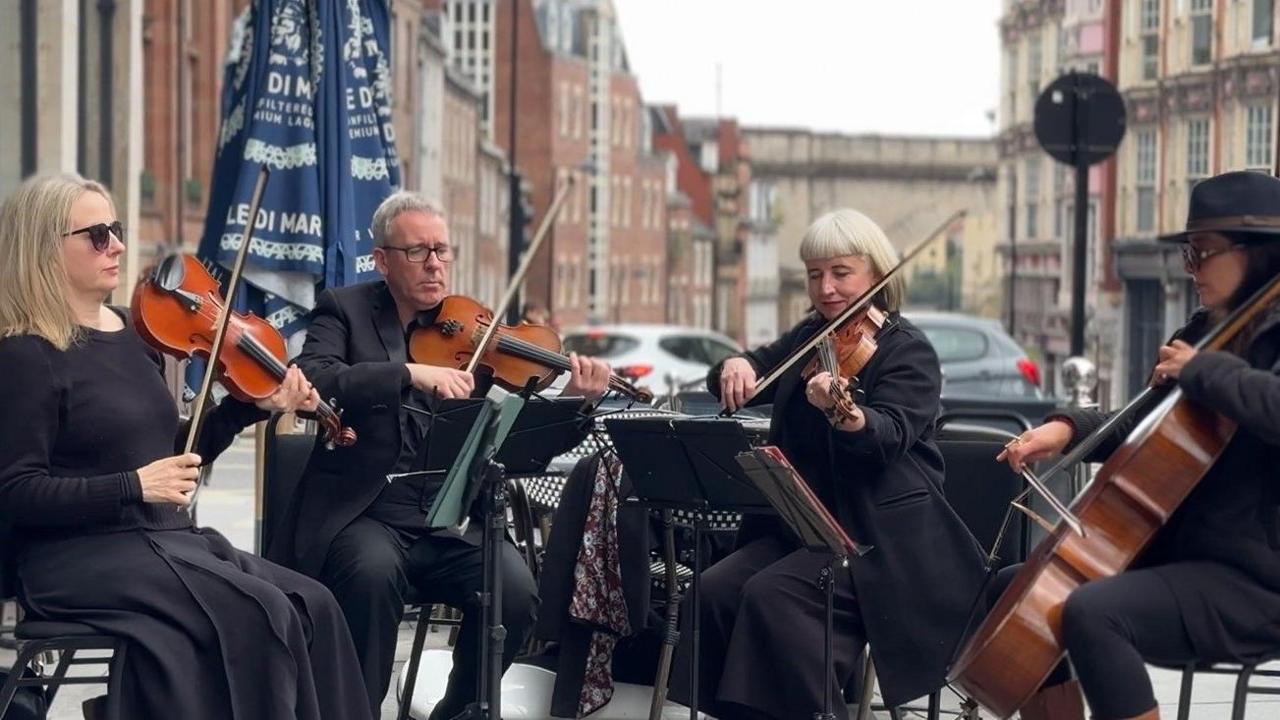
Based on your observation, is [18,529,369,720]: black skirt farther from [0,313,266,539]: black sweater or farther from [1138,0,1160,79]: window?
[1138,0,1160,79]: window

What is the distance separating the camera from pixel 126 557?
5.67 meters

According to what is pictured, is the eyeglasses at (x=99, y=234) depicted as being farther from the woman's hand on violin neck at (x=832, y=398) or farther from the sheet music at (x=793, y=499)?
the woman's hand on violin neck at (x=832, y=398)

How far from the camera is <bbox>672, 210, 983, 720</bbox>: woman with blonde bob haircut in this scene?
6.38m

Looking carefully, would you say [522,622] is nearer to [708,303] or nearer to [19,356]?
[19,356]

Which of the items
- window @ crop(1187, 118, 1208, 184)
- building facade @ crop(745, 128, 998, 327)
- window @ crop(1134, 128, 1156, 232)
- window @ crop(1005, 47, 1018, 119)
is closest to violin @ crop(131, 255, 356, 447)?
window @ crop(1187, 118, 1208, 184)

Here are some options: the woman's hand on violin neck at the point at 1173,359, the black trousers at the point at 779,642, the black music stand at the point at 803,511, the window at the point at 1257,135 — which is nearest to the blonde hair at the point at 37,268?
the black music stand at the point at 803,511

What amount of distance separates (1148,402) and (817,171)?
116 metres

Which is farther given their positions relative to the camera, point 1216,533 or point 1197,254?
point 1197,254

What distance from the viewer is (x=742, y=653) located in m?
6.44

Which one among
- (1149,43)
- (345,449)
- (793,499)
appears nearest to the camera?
(793,499)

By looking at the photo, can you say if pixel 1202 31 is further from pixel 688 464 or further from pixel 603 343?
pixel 688 464

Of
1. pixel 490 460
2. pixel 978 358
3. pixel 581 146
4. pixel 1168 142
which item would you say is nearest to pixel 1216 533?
pixel 490 460

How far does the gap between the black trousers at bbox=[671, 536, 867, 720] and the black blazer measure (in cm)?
107

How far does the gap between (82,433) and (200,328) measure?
528mm
